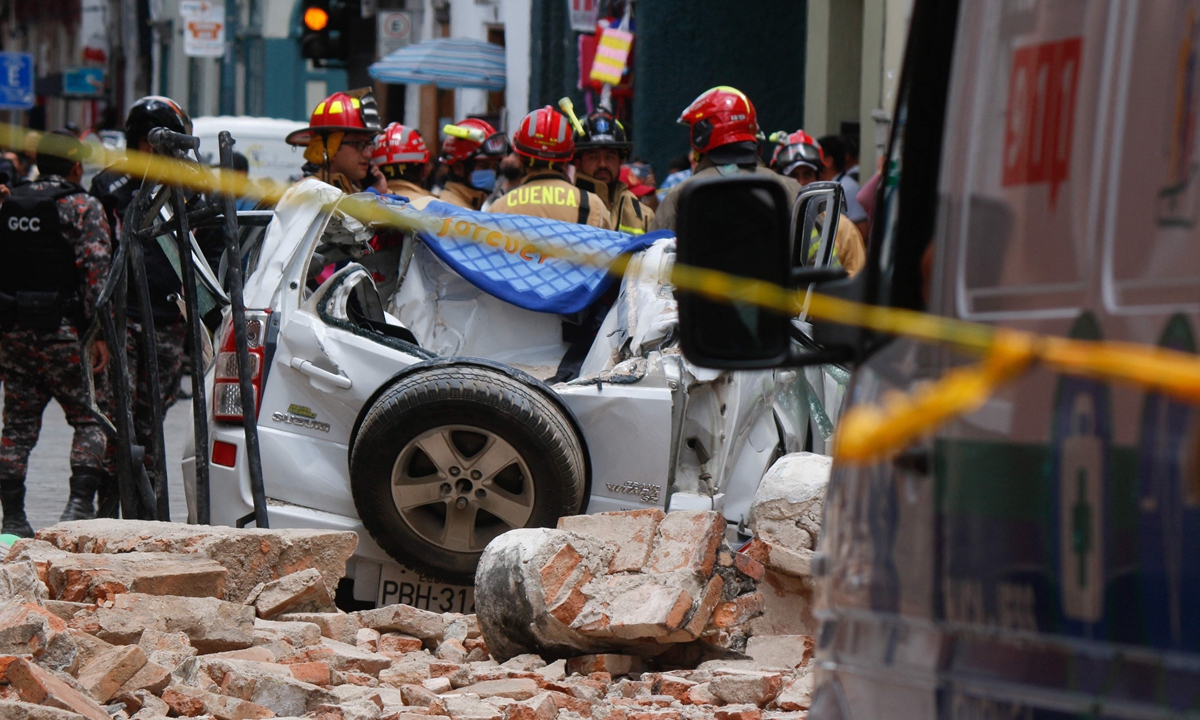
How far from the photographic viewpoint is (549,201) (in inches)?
329

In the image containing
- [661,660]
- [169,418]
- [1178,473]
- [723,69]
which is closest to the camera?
[1178,473]

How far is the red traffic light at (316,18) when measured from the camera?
17.2m

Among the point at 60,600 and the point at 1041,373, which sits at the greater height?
the point at 1041,373

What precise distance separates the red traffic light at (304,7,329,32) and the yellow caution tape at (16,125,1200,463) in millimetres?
15297

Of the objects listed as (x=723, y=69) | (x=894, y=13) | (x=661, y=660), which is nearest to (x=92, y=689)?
(x=661, y=660)

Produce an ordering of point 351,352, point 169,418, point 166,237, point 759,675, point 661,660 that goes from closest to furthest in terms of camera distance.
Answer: point 759,675
point 661,660
point 351,352
point 166,237
point 169,418

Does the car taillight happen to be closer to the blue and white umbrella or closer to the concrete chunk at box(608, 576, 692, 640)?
the concrete chunk at box(608, 576, 692, 640)

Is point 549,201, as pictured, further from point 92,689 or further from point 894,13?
point 894,13

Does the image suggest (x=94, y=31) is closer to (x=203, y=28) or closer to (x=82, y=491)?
(x=203, y=28)

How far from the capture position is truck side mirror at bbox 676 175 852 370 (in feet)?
7.05

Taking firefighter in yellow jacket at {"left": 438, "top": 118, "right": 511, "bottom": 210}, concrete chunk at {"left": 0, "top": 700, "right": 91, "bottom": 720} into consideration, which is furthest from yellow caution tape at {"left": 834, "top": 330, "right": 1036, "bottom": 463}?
firefighter in yellow jacket at {"left": 438, "top": 118, "right": 511, "bottom": 210}

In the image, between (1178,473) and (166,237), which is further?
(166,237)

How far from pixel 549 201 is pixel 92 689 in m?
4.42

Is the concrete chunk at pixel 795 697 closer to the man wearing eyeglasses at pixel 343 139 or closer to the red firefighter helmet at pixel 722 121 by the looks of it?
the red firefighter helmet at pixel 722 121
